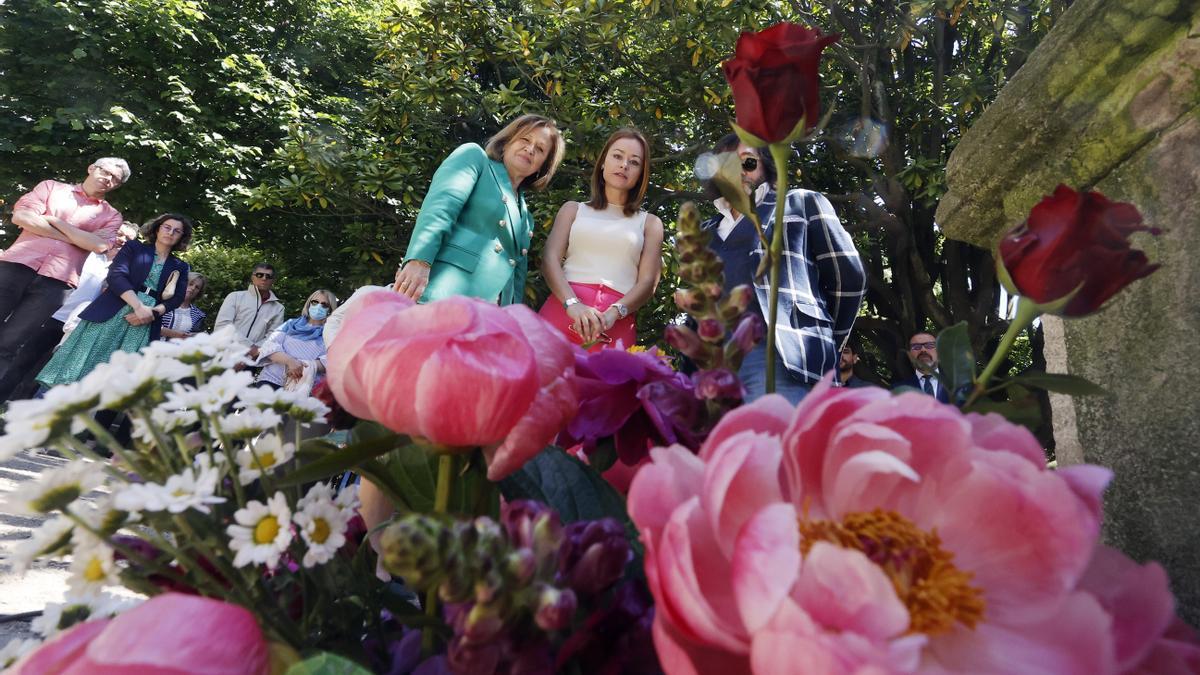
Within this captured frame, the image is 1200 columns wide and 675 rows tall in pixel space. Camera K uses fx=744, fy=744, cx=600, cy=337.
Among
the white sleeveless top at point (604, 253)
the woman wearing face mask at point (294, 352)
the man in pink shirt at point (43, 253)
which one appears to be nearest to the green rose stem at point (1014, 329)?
the white sleeveless top at point (604, 253)

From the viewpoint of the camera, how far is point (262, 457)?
0.53 metres

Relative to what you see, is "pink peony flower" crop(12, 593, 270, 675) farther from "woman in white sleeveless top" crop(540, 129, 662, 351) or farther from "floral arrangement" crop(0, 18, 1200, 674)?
"woman in white sleeveless top" crop(540, 129, 662, 351)

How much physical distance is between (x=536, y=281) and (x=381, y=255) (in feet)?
8.06

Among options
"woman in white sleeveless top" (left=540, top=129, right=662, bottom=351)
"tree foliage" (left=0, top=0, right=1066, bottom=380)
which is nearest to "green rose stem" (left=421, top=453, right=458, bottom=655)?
"woman in white sleeveless top" (left=540, top=129, right=662, bottom=351)

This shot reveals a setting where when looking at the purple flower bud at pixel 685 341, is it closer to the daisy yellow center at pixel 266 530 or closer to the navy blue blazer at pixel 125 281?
the daisy yellow center at pixel 266 530

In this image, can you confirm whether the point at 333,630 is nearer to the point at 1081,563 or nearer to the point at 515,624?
the point at 515,624

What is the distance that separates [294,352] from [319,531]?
6.26 metres

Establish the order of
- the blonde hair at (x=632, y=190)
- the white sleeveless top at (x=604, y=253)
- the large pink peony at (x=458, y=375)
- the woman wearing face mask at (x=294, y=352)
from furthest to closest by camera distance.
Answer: the woman wearing face mask at (x=294, y=352) < the blonde hair at (x=632, y=190) < the white sleeveless top at (x=604, y=253) < the large pink peony at (x=458, y=375)

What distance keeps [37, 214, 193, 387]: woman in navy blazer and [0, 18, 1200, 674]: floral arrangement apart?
242 inches

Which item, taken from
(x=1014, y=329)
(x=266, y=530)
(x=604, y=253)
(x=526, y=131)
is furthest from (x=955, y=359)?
(x=526, y=131)

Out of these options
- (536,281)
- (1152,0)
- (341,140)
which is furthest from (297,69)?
(1152,0)

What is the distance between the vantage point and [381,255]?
358 inches

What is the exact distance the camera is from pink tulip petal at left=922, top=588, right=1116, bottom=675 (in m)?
0.33

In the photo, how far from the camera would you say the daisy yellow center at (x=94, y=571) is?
45 cm
